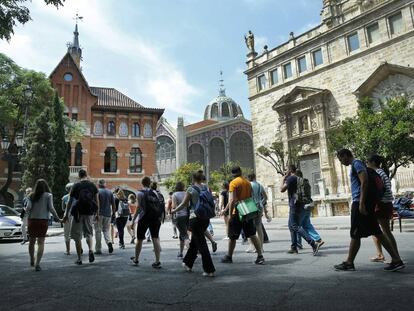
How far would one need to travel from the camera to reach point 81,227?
6621 mm

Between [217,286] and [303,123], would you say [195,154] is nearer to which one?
[303,123]

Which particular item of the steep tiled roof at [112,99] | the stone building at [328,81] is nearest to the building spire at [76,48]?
the steep tiled roof at [112,99]

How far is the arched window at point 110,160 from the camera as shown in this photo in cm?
3372

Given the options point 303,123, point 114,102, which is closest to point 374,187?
point 303,123

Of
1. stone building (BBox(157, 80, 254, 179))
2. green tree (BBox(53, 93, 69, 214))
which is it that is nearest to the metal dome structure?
stone building (BBox(157, 80, 254, 179))

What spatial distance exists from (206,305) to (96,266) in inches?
136

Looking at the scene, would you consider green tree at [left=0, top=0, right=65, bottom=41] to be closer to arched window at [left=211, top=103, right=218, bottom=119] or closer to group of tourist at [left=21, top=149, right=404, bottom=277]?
group of tourist at [left=21, top=149, right=404, bottom=277]

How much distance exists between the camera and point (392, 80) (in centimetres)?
2428

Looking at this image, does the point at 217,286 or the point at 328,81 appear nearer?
the point at 217,286

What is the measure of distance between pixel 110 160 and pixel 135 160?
2.47m

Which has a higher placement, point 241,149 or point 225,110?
point 225,110

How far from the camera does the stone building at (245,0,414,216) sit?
2388 cm

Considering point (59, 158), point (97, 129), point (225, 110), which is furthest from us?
point (225, 110)

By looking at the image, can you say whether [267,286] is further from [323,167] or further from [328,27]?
[328,27]
